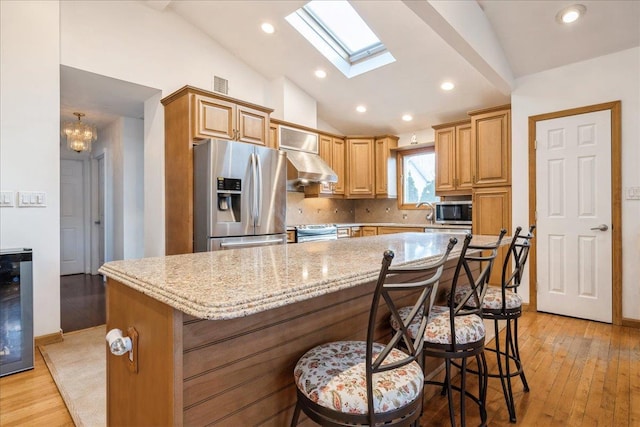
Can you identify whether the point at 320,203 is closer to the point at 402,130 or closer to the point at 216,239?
the point at 402,130

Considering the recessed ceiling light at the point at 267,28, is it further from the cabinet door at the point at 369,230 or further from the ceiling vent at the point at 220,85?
the cabinet door at the point at 369,230

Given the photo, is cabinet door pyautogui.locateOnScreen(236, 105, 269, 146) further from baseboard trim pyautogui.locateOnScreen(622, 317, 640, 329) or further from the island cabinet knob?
baseboard trim pyautogui.locateOnScreen(622, 317, 640, 329)

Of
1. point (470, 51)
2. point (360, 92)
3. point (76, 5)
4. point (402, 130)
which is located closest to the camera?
point (470, 51)

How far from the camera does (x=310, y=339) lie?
1272mm

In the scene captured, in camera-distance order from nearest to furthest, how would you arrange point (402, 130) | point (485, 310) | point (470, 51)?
point (485, 310) < point (470, 51) < point (402, 130)

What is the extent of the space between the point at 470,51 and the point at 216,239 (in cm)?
283

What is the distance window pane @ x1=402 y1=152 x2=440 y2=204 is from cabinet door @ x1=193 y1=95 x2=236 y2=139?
311 cm

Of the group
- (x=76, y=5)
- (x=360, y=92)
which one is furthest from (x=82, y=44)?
(x=360, y=92)

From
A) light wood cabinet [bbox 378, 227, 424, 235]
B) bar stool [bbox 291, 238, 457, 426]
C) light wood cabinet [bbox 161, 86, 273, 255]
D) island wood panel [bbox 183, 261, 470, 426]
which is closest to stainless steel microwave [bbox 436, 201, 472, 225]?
light wood cabinet [bbox 378, 227, 424, 235]

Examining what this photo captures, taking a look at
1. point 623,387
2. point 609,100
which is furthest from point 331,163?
point 623,387

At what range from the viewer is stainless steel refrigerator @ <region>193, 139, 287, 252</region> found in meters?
3.22

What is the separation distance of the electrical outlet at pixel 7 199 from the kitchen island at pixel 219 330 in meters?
2.09

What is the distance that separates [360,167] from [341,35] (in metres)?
1.99

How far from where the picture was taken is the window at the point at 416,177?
529cm
